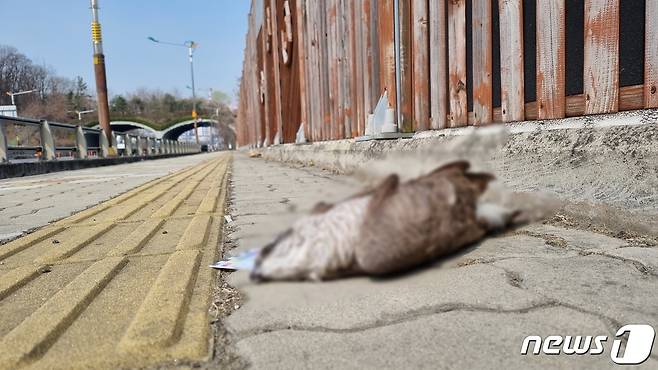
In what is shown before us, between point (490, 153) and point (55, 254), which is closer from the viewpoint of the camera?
point (490, 153)

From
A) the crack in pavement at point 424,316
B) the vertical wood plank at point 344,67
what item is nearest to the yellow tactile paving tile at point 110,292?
the crack in pavement at point 424,316

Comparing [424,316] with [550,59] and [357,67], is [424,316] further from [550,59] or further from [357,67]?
[357,67]

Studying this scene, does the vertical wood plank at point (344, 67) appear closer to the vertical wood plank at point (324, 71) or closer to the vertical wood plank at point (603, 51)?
the vertical wood plank at point (324, 71)

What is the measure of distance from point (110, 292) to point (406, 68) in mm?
1668

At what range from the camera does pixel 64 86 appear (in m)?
52.8

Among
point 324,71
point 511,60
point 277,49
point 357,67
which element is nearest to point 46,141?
point 277,49

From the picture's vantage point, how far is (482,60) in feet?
6.15

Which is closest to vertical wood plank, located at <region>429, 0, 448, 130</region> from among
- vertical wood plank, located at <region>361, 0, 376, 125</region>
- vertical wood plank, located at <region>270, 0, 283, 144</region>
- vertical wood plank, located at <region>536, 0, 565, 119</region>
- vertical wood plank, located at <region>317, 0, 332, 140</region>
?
vertical wood plank, located at <region>536, 0, 565, 119</region>

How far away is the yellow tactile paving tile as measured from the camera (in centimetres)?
118

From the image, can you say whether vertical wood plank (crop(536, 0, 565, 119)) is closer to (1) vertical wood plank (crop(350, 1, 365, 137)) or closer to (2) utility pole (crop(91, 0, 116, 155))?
(1) vertical wood plank (crop(350, 1, 365, 137))

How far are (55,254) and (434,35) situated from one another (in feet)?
6.29

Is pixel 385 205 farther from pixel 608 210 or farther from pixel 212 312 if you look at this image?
pixel 608 210

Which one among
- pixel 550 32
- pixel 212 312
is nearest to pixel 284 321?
pixel 212 312

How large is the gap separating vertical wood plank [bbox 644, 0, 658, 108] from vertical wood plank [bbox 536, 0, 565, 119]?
0.32 meters
